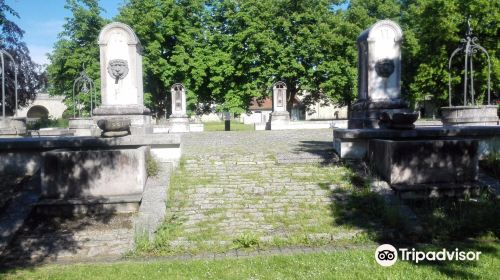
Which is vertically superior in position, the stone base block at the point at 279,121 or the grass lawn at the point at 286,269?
the stone base block at the point at 279,121

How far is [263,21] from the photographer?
3141cm

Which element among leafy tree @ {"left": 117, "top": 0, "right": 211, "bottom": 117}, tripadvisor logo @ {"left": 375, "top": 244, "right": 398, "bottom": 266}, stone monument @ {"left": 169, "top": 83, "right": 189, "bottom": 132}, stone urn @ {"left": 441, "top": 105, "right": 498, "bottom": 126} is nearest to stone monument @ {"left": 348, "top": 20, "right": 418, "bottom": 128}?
stone urn @ {"left": 441, "top": 105, "right": 498, "bottom": 126}

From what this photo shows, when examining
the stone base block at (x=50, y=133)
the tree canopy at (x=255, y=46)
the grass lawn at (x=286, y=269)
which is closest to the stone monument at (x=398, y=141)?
the grass lawn at (x=286, y=269)

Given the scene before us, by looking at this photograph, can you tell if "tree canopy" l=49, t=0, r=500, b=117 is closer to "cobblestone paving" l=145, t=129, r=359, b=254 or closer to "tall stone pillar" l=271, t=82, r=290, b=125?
"tall stone pillar" l=271, t=82, r=290, b=125

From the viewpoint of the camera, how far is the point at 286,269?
4.50m

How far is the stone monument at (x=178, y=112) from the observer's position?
2478cm

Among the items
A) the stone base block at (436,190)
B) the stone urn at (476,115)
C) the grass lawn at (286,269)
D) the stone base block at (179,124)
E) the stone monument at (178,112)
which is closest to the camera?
the grass lawn at (286,269)

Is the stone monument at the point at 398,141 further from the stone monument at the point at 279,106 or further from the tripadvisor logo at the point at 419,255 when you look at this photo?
the stone monument at the point at 279,106

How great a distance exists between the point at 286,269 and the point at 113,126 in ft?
14.7

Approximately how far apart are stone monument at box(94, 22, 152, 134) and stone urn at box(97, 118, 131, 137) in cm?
353

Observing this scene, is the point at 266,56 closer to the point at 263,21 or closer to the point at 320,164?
the point at 263,21

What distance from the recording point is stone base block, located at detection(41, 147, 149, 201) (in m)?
6.54

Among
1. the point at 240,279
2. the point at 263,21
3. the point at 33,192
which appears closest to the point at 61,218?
the point at 33,192

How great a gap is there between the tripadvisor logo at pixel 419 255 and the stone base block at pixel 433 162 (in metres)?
2.08
